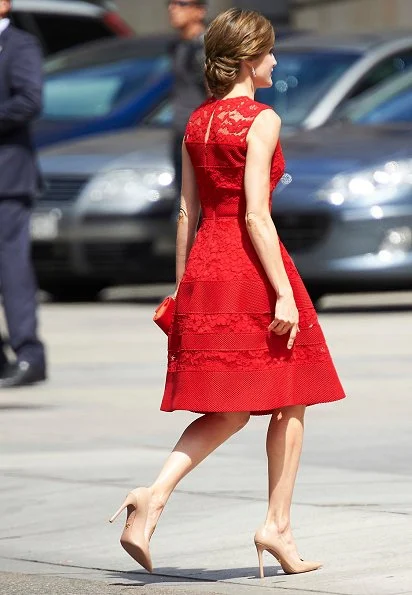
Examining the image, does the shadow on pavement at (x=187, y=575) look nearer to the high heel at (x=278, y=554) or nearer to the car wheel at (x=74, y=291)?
the high heel at (x=278, y=554)

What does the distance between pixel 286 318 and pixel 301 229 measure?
750cm

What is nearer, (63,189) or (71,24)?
(63,189)

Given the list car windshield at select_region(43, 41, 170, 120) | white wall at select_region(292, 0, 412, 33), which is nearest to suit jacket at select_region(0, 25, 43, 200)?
car windshield at select_region(43, 41, 170, 120)

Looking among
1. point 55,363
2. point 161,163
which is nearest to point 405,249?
point 161,163

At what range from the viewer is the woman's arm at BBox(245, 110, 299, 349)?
510 centimetres

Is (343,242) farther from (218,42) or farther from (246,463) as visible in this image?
(218,42)

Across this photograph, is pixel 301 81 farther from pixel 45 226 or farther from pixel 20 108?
pixel 20 108

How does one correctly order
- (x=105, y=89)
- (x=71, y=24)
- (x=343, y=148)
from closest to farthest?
(x=343, y=148) → (x=105, y=89) → (x=71, y=24)

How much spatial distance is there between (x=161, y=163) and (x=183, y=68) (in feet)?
5.97

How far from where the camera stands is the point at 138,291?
1574 centimetres

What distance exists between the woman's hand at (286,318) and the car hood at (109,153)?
824 centimetres

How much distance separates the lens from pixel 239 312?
517 centimetres

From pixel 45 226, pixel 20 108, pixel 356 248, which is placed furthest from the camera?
pixel 45 226

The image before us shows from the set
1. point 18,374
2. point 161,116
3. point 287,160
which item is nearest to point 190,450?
point 18,374
